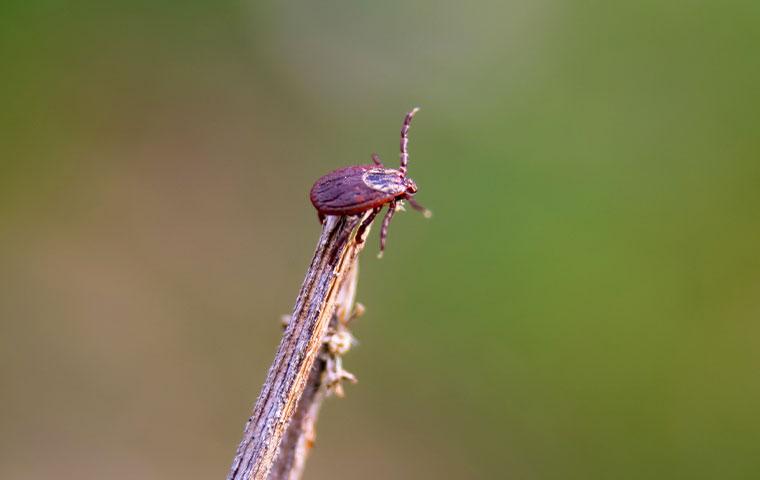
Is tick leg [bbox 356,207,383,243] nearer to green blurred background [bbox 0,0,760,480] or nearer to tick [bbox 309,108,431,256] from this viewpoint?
tick [bbox 309,108,431,256]

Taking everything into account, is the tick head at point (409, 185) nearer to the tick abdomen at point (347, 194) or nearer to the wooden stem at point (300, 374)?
the tick abdomen at point (347, 194)

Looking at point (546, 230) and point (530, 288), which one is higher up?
point (546, 230)

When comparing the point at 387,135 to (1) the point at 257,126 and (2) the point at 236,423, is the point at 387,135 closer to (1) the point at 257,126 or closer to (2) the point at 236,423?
(1) the point at 257,126

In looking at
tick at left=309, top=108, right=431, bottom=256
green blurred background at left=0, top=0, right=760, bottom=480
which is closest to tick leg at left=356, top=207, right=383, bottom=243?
tick at left=309, top=108, right=431, bottom=256

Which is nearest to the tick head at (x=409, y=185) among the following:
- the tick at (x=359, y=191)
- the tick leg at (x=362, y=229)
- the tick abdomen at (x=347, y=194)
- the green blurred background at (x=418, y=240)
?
the tick at (x=359, y=191)

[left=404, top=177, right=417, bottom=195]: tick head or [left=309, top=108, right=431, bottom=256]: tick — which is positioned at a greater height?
[left=404, top=177, right=417, bottom=195]: tick head

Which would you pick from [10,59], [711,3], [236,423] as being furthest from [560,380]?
[10,59]

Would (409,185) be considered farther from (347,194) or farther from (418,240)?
(418,240)
